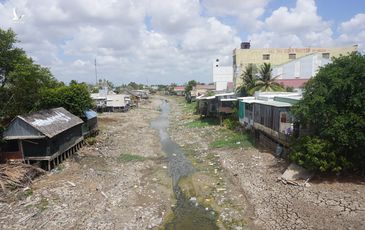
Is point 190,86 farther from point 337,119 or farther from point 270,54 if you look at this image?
point 337,119

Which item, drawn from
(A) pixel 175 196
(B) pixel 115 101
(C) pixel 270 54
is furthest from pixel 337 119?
(B) pixel 115 101

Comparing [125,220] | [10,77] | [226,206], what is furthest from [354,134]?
[10,77]

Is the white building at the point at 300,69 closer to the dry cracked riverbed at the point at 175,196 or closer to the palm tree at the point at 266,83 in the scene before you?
the palm tree at the point at 266,83

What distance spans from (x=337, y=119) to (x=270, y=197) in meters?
5.18

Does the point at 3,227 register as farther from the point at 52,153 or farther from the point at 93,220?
the point at 52,153

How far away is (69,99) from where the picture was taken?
28.5 metres

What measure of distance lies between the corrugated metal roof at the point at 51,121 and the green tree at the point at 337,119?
52.5ft

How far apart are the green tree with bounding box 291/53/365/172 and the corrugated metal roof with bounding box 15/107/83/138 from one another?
52.5ft

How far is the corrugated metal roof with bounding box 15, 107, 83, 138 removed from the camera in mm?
19747

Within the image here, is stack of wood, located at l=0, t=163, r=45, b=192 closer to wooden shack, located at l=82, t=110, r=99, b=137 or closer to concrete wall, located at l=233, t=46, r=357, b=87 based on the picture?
wooden shack, located at l=82, t=110, r=99, b=137

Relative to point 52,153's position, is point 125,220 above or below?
below

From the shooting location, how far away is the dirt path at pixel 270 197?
12.6 m

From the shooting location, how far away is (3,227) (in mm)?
12789

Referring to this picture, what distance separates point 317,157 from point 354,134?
6.77ft
